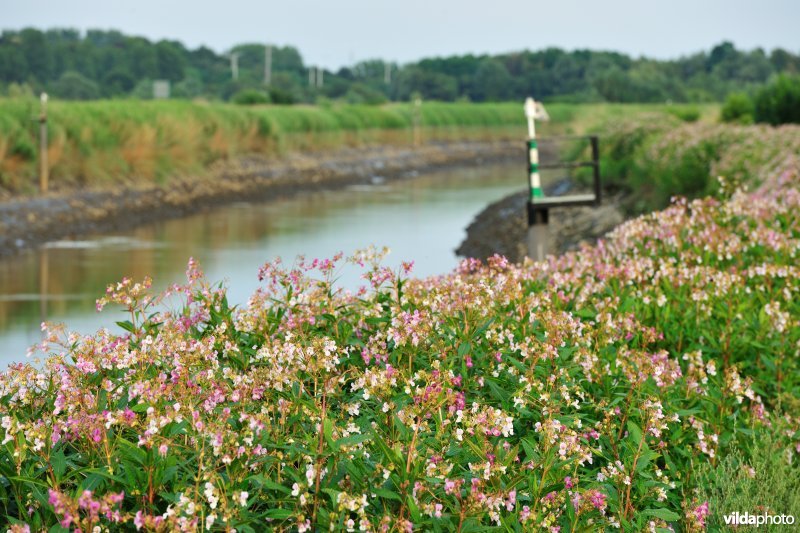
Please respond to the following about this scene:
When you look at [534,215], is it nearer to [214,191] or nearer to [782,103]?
[782,103]

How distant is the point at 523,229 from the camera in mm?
19734

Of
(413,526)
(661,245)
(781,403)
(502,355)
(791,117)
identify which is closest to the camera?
(413,526)

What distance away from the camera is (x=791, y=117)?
23.4 meters

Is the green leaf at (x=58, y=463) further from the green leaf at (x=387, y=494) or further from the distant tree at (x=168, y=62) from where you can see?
the distant tree at (x=168, y=62)

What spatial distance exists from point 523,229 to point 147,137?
30.4 ft

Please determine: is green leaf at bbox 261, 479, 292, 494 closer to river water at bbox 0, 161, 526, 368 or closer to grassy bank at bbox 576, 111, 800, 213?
river water at bbox 0, 161, 526, 368

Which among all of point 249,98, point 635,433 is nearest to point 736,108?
point 249,98

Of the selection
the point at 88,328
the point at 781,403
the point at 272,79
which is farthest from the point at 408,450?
the point at 272,79

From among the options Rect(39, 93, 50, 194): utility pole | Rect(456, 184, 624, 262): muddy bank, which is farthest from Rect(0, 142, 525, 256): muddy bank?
Rect(456, 184, 624, 262): muddy bank

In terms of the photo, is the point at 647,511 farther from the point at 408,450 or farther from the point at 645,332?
the point at 645,332

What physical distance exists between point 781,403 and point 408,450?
293cm

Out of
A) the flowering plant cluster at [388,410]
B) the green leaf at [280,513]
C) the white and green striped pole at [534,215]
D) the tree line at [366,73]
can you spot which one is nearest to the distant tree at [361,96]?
the tree line at [366,73]

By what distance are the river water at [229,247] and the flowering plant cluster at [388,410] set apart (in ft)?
16.7

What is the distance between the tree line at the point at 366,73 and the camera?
60500 millimetres
